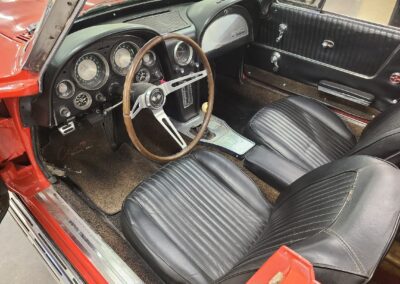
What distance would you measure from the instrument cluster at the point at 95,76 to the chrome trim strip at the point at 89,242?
1.20ft

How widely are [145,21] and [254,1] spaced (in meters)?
0.69

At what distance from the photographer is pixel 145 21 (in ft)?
5.78

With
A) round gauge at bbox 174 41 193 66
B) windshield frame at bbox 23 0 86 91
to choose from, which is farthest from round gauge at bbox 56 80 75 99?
round gauge at bbox 174 41 193 66

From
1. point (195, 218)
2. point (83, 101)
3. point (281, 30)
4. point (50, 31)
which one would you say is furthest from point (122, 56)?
point (281, 30)

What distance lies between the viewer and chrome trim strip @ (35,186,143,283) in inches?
49.0

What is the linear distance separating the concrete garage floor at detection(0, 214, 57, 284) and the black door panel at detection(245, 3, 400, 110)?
6.04ft

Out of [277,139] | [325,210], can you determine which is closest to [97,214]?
[277,139]

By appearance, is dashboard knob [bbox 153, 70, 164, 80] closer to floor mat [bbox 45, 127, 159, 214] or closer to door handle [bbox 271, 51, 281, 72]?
floor mat [bbox 45, 127, 159, 214]

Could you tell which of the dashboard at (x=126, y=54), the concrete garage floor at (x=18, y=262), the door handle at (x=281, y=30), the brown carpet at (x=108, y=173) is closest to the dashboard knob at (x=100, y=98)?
the dashboard at (x=126, y=54)

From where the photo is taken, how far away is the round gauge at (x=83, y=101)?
1487 millimetres

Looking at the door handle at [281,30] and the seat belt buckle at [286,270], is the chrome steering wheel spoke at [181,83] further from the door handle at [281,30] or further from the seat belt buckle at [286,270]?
the seat belt buckle at [286,270]

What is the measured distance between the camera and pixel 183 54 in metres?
1.84

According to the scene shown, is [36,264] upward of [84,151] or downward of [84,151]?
downward

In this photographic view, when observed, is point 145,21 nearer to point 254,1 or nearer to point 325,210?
point 254,1
